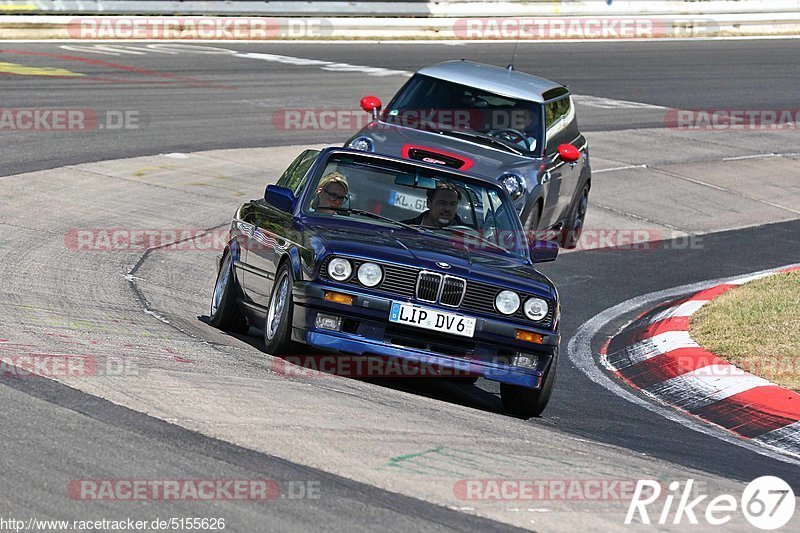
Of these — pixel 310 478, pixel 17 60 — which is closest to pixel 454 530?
pixel 310 478

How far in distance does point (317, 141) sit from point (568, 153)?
623cm

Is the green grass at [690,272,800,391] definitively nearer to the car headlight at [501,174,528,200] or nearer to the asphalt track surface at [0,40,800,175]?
the car headlight at [501,174,528,200]

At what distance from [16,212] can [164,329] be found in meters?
4.92

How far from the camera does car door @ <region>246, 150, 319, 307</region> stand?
8.78 metres

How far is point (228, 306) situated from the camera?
9.65 m

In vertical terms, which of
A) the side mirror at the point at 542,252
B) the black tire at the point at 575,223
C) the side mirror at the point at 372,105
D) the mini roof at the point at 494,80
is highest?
the mini roof at the point at 494,80

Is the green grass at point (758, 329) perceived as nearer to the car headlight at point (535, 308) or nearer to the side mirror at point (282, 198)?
the car headlight at point (535, 308)

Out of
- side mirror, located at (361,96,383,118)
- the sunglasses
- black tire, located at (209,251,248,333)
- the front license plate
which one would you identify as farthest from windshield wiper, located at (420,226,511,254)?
side mirror, located at (361,96,383,118)

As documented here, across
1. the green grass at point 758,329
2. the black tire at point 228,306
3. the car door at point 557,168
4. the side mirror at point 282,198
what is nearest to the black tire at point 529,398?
the side mirror at point 282,198

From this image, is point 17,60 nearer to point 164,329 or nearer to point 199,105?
point 199,105

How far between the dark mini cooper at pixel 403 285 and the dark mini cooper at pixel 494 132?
3.73m

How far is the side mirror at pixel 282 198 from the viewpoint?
29.7ft

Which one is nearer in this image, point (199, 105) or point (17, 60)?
point (199, 105)

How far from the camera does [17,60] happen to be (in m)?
23.3
